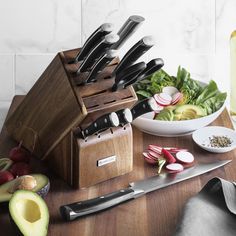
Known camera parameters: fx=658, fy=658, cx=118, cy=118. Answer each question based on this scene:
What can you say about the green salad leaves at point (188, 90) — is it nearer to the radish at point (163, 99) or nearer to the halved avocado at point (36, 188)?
the radish at point (163, 99)

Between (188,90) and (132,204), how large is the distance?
53 centimetres

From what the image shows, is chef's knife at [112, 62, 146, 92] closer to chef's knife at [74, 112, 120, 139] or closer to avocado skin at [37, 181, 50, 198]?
chef's knife at [74, 112, 120, 139]

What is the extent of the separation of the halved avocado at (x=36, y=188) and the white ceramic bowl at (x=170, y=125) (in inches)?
14.7

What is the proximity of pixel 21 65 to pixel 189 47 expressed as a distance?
0.53 meters

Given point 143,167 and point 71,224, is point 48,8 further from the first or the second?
point 71,224

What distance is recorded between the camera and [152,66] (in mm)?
1387

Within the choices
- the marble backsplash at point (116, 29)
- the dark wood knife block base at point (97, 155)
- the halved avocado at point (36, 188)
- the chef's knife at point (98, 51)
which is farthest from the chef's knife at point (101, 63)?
the marble backsplash at point (116, 29)

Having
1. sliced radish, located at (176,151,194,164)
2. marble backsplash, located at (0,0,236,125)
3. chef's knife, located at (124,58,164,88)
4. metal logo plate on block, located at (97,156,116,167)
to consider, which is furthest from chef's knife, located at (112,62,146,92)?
marble backsplash, located at (0,0,236,125)

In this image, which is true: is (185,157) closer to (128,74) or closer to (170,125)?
(170,125)

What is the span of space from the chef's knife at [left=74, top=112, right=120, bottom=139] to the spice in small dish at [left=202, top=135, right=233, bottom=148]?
1.25 feet

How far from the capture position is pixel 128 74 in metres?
1.37

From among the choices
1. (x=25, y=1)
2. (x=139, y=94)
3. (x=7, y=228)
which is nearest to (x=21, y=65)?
(x=25, y=1)

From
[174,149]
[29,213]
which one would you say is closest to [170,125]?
[174,149]

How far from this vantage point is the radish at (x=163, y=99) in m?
1.77
